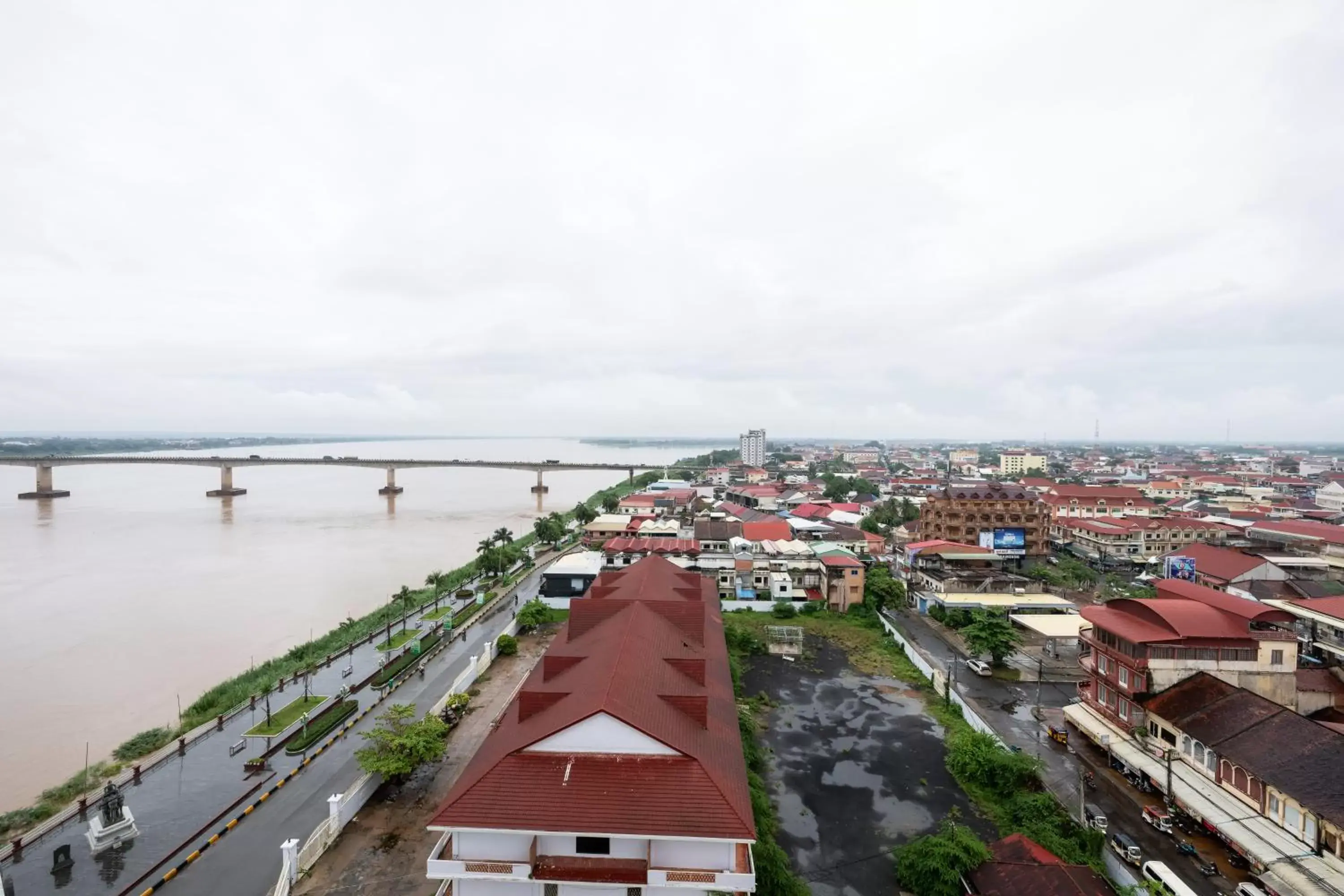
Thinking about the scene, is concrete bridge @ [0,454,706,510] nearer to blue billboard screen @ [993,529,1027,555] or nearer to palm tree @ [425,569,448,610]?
palm tree @ [425,569,448,610]

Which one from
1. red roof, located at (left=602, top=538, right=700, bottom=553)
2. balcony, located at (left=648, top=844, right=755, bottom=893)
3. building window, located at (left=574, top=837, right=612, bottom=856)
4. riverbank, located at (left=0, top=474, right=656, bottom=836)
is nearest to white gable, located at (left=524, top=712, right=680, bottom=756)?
building window, located at (left=574, top=837, right=612, bottom=856)

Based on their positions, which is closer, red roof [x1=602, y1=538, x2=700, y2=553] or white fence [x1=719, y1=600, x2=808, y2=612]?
white fence [x1=719, y1=600, x2=808, y2=612]

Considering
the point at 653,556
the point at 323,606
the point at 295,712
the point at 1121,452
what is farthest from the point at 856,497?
the point at 1121,452

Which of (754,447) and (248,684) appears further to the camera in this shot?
(754,447)

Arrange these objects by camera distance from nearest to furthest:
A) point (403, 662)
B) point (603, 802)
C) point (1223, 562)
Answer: point (603, 802) → point (403, 662) → point (1223, 562)

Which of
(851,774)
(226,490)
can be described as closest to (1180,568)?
(851,774)

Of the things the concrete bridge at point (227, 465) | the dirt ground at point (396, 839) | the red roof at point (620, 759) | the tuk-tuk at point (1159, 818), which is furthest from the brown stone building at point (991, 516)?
the concrete bridge at point (227, 465)

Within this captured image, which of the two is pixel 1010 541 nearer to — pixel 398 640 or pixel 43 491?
pixel 398 640
